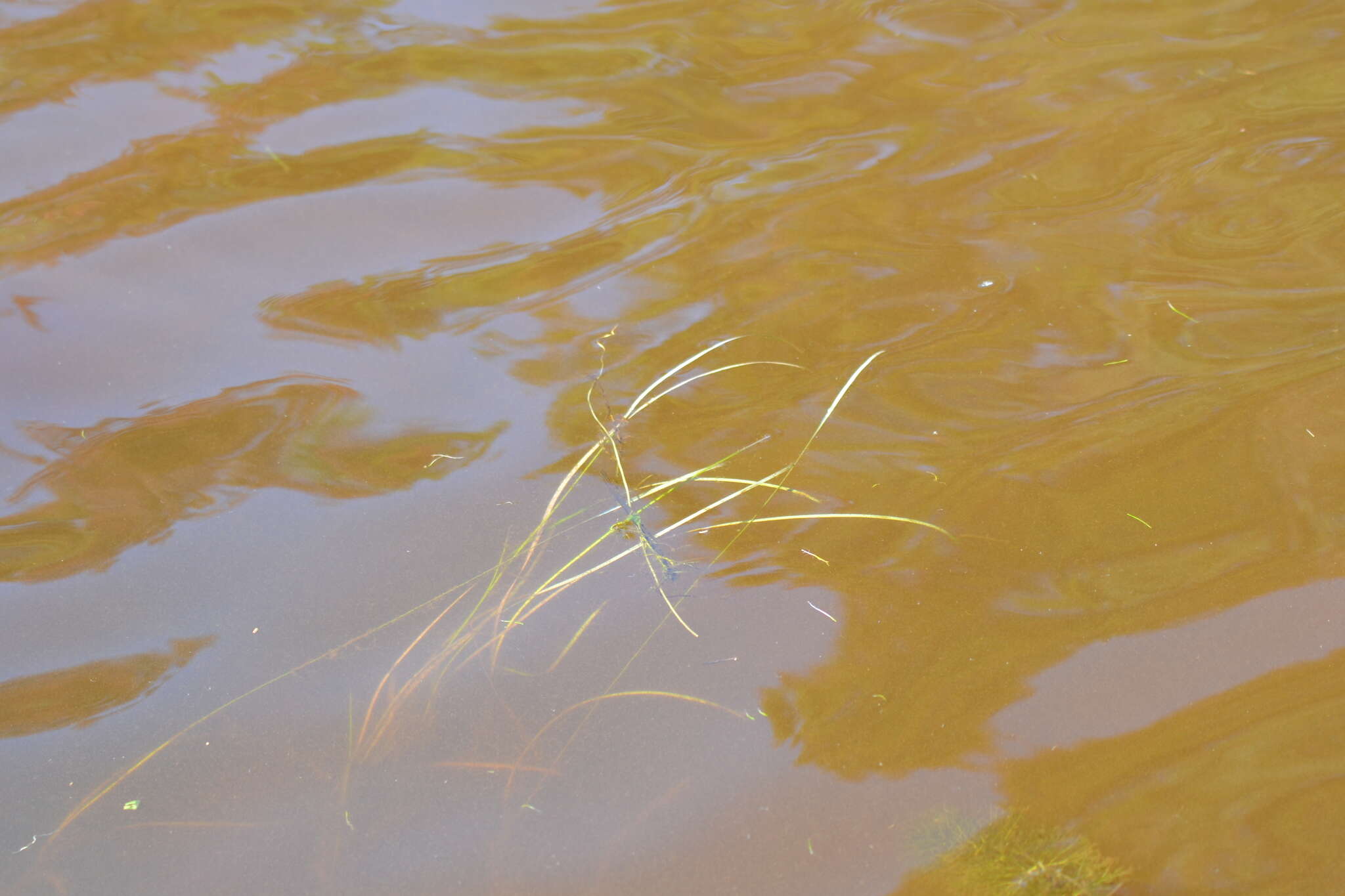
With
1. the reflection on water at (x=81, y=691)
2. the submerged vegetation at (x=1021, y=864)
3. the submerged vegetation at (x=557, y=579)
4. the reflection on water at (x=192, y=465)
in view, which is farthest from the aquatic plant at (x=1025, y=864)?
the reflection on water at (x=81, y=691)

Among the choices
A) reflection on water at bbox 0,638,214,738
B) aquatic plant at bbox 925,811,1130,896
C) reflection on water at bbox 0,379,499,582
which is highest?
reflection on water at bbox 0,379,499,582

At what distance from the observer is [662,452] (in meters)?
1.83

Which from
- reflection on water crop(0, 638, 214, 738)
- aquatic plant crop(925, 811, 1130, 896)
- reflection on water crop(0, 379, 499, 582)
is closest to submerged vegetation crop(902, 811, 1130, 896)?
aquatic plant crop(925, 811, 1130, 896)

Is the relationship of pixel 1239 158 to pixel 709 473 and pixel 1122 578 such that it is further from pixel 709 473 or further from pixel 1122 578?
pixel 709 473

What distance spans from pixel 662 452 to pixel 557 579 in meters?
0.34

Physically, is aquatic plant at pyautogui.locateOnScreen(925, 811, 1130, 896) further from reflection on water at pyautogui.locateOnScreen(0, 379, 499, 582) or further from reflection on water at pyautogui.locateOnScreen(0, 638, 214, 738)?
reflection on water at pyautogui.locateOnScreen(0, 638, 214, 738)

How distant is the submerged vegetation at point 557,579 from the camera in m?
1.50

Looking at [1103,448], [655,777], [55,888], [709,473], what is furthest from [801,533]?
[55,888]

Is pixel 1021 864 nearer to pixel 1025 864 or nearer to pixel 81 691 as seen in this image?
pixel 1025 864

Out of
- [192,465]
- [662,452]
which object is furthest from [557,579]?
[192,465]

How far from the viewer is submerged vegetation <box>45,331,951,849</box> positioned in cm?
150

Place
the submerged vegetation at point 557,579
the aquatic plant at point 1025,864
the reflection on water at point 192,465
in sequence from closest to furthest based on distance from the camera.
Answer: the aquatic plant at point 1025,864 → the submerged vegetation at point 557,579 → the reflection on water at point 192,465

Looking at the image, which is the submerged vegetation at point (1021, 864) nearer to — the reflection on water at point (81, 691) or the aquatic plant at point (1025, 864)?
the aquatic plant at point (1025, 864)

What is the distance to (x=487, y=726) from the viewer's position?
4.88 ft
